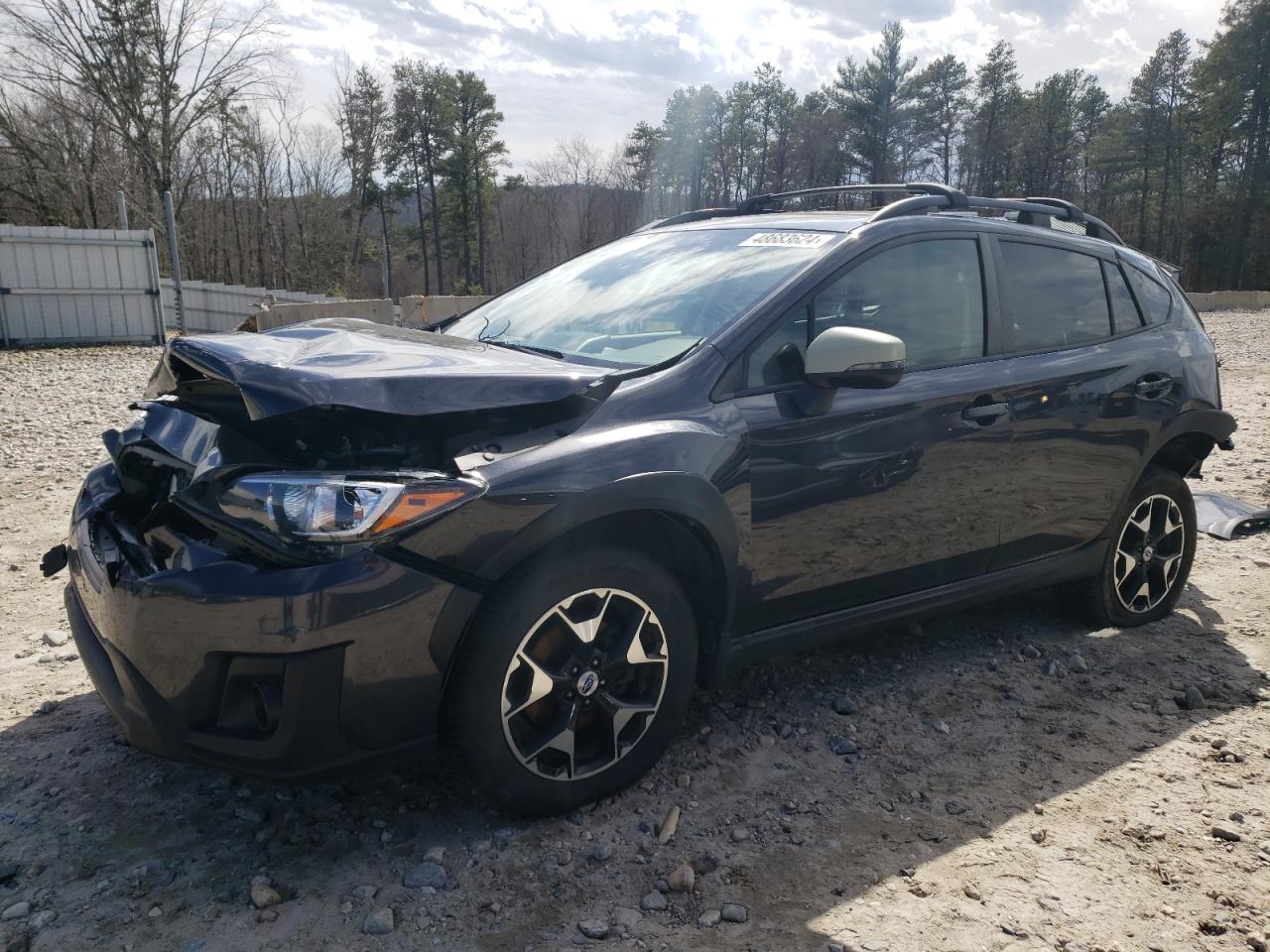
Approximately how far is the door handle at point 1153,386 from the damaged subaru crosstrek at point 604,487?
1 centimetres

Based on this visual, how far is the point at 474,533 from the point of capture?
2.41m

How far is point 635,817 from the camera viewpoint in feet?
9.33

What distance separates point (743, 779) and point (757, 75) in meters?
63.9

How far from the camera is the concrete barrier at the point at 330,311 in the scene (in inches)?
631

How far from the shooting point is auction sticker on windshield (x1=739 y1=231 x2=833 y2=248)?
3393 mm

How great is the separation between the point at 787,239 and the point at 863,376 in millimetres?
763

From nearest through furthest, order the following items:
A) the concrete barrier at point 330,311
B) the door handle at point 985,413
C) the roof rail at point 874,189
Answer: the door handle at point 985,413 → the roof rail at point 874,189 → the concrete barrier at point 330,311

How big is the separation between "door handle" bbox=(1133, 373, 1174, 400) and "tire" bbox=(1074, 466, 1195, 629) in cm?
37

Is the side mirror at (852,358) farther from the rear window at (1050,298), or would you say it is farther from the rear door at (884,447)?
the rear window at (1050,298)

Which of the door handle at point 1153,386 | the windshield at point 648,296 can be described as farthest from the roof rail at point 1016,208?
the door handle at point 1153,386

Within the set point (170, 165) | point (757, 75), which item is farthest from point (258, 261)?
point (757, 75)

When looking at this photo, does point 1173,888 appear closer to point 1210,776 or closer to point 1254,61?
point 1210,776

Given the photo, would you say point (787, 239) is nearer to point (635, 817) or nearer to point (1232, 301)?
point (635, 817)

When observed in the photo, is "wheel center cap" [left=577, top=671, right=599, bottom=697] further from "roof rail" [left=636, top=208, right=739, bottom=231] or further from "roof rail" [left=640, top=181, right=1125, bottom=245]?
"roof rail" [left=636, top=208, right=739, bottom=231]
